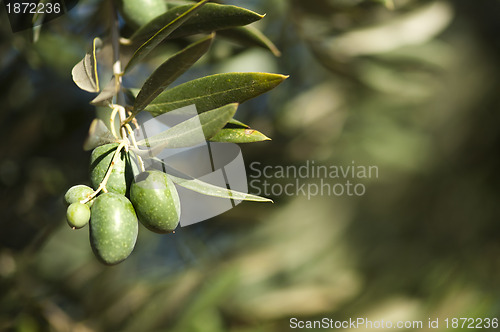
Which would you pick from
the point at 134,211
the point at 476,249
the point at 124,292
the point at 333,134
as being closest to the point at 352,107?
the point at 333,134

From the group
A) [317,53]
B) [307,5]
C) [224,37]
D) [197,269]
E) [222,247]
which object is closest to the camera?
[224,37]

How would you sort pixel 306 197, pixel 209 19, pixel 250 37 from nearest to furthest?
pixel 209 19
pixel 250 37
pixel 306 197

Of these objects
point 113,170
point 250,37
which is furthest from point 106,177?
point 250,37

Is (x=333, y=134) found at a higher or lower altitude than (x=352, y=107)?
lower

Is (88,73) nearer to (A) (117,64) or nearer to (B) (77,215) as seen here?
(A) (117,64)

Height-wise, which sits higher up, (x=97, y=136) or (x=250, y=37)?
(x=250, y=37)

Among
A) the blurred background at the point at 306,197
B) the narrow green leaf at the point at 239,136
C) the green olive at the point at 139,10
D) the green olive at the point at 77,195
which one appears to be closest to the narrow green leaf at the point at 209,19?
the green olive at the point at 139,10

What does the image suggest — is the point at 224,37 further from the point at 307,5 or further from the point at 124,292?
the point at 124,292
